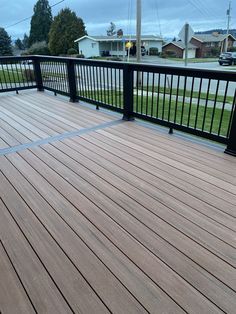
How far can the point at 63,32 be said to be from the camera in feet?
117

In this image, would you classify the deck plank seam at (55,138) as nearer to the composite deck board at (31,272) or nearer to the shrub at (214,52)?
the composite deck board at (31,272)

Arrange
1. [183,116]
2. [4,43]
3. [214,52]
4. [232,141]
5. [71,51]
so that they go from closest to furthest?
[232,141]
[183,116]
[4,43]
[71,51]
[214,52]

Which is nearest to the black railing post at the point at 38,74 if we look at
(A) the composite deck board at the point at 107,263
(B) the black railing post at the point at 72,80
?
(B) the black railing post at the point at 72,80

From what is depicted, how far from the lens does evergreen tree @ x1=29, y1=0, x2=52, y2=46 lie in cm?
4084

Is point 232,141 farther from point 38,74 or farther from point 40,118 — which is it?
A: point 38,74

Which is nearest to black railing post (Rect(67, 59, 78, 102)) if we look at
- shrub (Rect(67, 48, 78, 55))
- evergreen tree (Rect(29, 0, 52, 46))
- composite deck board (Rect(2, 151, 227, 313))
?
composite deck board (Rect(2, 151, 227, 313))

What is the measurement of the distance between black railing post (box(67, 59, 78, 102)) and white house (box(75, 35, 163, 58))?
33728mm

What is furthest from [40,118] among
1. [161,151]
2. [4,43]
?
[4,43]

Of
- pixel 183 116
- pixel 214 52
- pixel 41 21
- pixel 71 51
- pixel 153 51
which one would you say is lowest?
pixel 214 52

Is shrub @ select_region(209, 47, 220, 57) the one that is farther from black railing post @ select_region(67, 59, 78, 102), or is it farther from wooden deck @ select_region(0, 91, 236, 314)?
wooden deck @ select_region(0, 91, 236, 314)

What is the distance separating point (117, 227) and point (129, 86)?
253cm

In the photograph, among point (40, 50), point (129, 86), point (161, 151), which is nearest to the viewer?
point (161, 151)

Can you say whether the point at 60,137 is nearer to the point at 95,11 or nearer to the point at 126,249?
the point at 126,249

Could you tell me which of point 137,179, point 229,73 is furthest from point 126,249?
point 229,73
